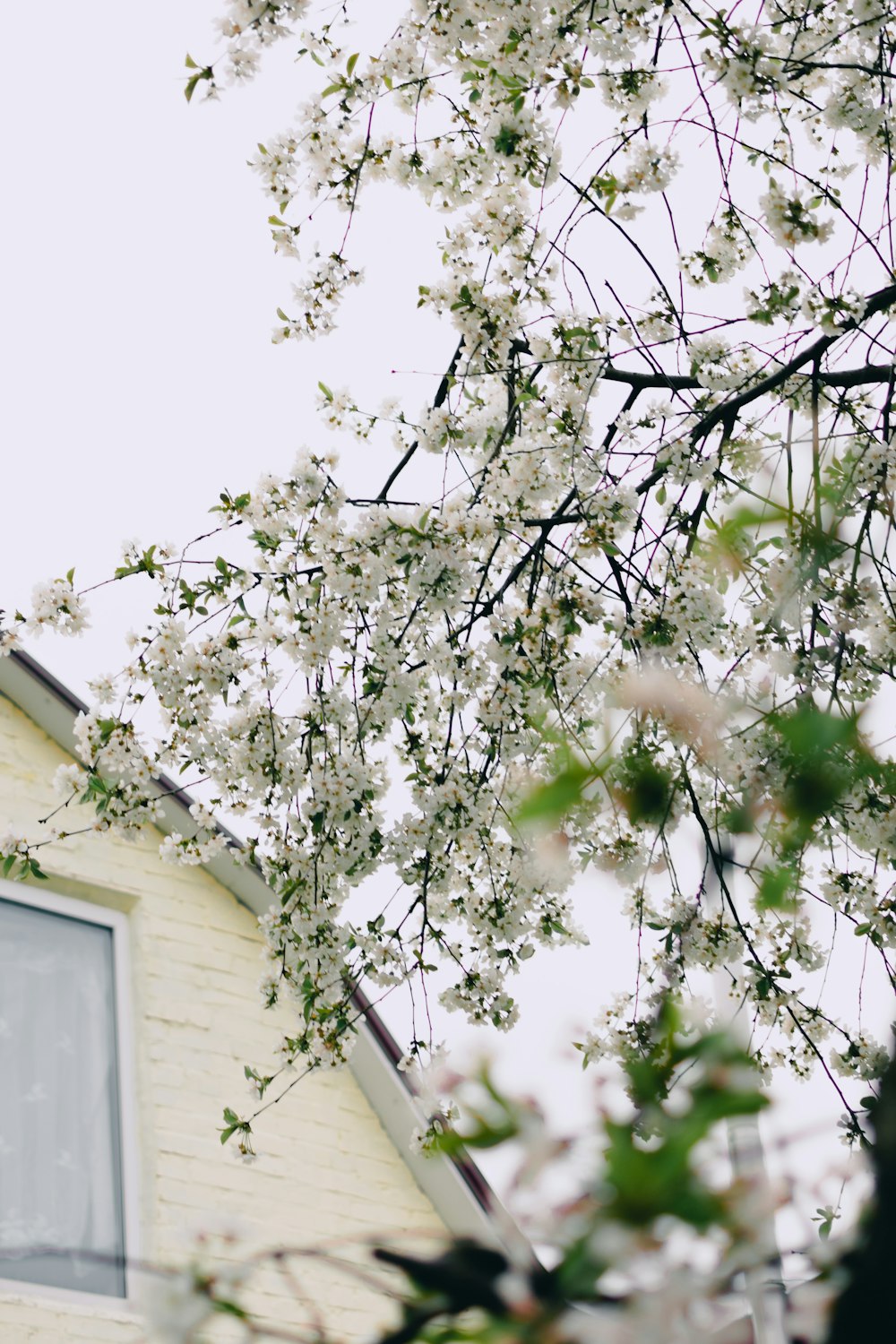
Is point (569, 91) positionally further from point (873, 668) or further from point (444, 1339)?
point (444, 1339)

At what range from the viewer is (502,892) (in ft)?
13.6

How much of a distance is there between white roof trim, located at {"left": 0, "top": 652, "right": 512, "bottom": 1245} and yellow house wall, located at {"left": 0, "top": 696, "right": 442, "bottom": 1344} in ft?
0.15

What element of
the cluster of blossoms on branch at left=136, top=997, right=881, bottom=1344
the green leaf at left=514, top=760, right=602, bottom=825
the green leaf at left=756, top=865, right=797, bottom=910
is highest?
the green leaf at left=756, top=865, right=797, bottom=910

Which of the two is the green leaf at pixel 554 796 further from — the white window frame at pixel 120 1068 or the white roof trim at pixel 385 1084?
the white roof trim at pixel 385 1084

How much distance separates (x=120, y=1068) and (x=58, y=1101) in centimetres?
29

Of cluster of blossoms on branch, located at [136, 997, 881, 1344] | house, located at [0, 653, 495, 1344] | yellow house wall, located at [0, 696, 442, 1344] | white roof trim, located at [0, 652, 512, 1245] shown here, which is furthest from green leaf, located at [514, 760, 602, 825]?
white roof trim, located at [0, 652, 512, 1245]

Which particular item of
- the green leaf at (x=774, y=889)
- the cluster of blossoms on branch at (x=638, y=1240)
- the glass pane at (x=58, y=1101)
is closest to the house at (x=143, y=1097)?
the glass pane at (x=58, y=1101)

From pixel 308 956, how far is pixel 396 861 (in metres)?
0.39

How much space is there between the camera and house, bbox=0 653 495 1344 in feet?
13.9

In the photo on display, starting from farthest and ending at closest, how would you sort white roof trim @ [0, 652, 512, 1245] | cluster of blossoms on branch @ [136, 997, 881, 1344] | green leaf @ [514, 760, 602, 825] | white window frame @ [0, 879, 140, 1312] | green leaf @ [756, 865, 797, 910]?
white roof trim @ [0, 652, 512, 1245] → white window frame @ [0, 879, 140, 1312] → green leaf @ [756, 865, 797, 910] → green leaf @ [514, 760, 602, 825] → cluster of blossoms on branch @ [136, 997, 881, 1344]

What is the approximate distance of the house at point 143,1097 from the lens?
13.9 feet

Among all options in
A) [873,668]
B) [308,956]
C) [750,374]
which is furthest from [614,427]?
[308,956]

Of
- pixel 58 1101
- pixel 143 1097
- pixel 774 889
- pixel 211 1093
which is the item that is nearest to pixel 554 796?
pixel 774 889

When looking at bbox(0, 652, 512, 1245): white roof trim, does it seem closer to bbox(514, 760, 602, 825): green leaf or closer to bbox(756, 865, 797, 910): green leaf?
bbox(756, 865, 797, 910): green leaf
